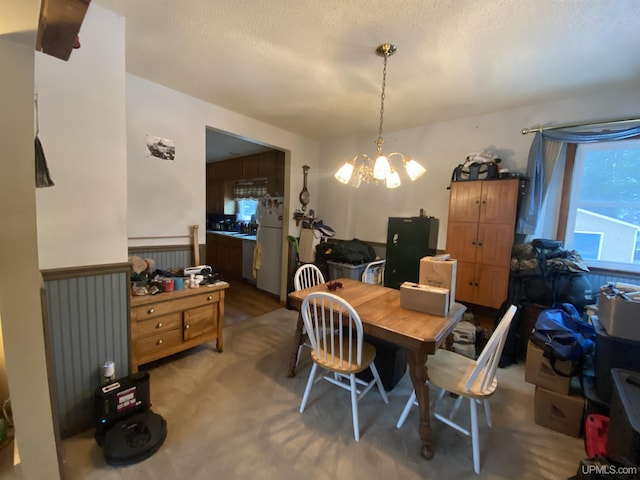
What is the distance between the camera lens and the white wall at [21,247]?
2.70 ft

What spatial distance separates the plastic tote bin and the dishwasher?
171 centimetres

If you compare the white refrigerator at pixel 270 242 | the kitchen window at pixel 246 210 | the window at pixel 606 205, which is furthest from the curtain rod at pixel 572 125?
the kitchen window at pixel 246 210

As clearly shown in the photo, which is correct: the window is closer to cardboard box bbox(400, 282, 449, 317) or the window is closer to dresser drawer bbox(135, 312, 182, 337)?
cardboard box bbox(400, 282, 449, 317)

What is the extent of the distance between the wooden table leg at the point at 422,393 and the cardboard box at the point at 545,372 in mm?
893

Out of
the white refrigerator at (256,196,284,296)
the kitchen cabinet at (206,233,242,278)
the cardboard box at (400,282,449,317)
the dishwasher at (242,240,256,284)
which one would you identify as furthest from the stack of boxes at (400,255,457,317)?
the kitchen cabinet at (206,233,242,278)

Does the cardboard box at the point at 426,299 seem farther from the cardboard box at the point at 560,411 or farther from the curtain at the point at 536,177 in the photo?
the curtain at the point at 536,177

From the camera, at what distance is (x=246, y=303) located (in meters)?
3.98

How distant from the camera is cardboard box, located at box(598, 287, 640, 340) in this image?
1.62 m

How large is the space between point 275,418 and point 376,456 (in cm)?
67

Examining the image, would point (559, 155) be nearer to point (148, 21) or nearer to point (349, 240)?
point (349, 240)

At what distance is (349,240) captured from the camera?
416cm

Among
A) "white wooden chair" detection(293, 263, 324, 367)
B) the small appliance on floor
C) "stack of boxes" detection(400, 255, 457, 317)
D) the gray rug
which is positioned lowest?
the gray rug

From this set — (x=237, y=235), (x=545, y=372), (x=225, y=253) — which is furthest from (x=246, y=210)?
(x=545, y=372)

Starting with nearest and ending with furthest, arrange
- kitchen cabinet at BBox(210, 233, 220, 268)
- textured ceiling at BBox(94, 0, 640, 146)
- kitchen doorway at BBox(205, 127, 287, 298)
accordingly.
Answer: textured ceiling at BBox(94, 0, 640, 146) → kitchen doorway at BBox(205, 127, 287, 298) → kitchen cabinet at BBox(210, 233, 220, 268)
